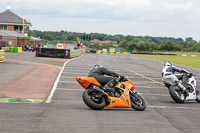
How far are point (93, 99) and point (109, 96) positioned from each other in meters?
0.55

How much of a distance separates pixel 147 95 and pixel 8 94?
5689 millimetres

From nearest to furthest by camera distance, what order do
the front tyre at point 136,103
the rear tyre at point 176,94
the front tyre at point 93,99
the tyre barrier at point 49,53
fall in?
the front tyre at point 93,99 < the front tyre at point 136,103 < the rear tyre at point 176,94 < the tyre barrier at point 49,53

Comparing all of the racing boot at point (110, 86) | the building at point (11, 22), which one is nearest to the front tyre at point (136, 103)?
the racing boot at point (110, 86)

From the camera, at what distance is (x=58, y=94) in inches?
531

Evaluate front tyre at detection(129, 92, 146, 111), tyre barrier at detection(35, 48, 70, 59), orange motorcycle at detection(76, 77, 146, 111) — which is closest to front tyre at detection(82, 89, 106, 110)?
orange motorcycle at detection(76, 77, 146, 111)

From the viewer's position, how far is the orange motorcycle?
31.5 feet

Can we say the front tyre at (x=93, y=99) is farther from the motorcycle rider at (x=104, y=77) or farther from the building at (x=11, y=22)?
the building at (x=11, y=22)

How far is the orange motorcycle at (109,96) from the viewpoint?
961 centimetres

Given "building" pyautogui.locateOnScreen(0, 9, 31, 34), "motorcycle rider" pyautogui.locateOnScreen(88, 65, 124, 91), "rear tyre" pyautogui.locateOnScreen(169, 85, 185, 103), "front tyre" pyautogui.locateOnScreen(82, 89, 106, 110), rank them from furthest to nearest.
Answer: "building" pyautogui.locateOnScreen(0, 9, 31, 34)
"rear tyre" pyautogui.locateOnScreen(169, 85, 185, 103)
"motorcycle rider" pyautogui.locateOnScreen(88, 65, 124, 91)
"front tyre" pyautogui.locateOnScreen(82, 89, 106, 110)

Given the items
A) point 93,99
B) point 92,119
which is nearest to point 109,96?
point 93,99

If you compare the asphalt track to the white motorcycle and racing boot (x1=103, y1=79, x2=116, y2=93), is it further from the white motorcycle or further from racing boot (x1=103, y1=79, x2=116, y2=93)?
the white motorcycle

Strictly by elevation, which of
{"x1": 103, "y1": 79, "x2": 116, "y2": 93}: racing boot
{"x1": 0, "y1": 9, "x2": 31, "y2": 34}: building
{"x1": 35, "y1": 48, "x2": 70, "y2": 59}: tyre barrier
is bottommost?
{"x1": 35, "y1": 48, "x2": 70, "y2": 59}: tyre barrier

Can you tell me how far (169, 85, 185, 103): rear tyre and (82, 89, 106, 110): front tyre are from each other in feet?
11.9

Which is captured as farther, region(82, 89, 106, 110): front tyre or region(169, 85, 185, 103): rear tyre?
region(169, 85, 185, 103): rear tyre
